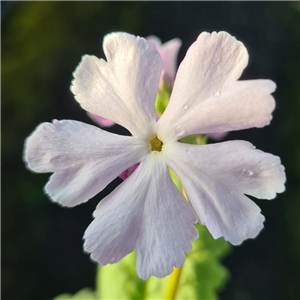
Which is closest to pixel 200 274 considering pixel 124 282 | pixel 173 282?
pixel 124 282

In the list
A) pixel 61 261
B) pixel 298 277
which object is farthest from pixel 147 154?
pixel 298 277

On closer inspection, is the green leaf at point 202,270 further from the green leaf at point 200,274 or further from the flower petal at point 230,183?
the flower petal at point 230,183

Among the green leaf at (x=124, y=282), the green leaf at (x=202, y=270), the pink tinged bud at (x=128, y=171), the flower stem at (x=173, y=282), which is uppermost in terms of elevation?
the pink tinged bud at (x=128, y=171)

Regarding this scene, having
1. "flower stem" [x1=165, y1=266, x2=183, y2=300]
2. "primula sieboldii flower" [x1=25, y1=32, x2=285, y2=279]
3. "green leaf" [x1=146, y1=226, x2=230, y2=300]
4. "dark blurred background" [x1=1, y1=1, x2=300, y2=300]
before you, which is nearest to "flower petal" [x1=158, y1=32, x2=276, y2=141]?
"primula sieboldii flower" [x1=25, y1=32, x2=285, y2=279]

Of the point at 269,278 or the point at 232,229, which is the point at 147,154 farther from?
the point at 269,278

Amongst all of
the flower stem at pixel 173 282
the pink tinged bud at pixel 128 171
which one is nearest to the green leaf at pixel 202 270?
the flower stem at pixel 173 282

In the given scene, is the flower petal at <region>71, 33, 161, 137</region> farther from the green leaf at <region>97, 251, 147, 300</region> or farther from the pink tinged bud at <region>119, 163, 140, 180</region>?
the green leaf at <region>97, 251, 147, 300</region>

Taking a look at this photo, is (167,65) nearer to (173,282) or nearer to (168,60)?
(168,60)
